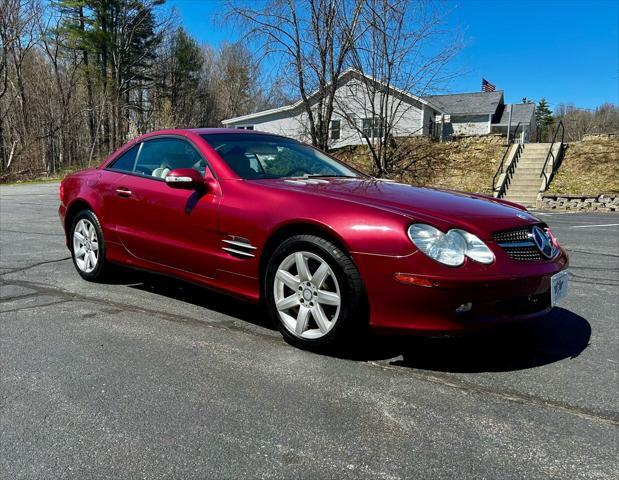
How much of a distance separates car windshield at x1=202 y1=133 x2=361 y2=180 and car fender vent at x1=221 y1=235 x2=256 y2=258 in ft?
1.65

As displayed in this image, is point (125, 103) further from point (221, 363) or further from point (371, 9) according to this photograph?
point (221, 363)

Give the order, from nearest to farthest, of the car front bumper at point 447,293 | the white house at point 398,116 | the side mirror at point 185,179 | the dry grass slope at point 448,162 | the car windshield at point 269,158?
the car front bumper at point 447,293 < the side mirror at point 185,179 < the car windshield at point 269,158 < the white house at point 398,116 < the dry grass slope at point 448,162

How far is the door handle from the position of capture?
4.37m

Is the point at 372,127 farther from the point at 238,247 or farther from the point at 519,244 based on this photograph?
the point at 519,244

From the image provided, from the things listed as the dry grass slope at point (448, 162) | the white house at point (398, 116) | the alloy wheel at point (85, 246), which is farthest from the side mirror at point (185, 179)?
the dry grass slope at point (448, 162)

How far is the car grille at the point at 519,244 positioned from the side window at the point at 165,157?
229 cm

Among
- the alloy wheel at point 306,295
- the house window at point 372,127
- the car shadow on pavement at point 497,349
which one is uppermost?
the house window at point 372,127

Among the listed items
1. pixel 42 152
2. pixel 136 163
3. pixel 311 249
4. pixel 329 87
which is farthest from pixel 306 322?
pixel 42 152

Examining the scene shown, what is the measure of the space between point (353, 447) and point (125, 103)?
140 feet

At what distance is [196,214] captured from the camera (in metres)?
3.74

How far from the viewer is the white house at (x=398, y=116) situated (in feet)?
46.4

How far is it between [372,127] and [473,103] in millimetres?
22793

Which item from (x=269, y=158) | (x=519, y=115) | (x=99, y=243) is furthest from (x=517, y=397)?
(x=519, y=115)

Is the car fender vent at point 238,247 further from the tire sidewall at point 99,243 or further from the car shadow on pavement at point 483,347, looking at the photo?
the tire sidewall at point 99,243
